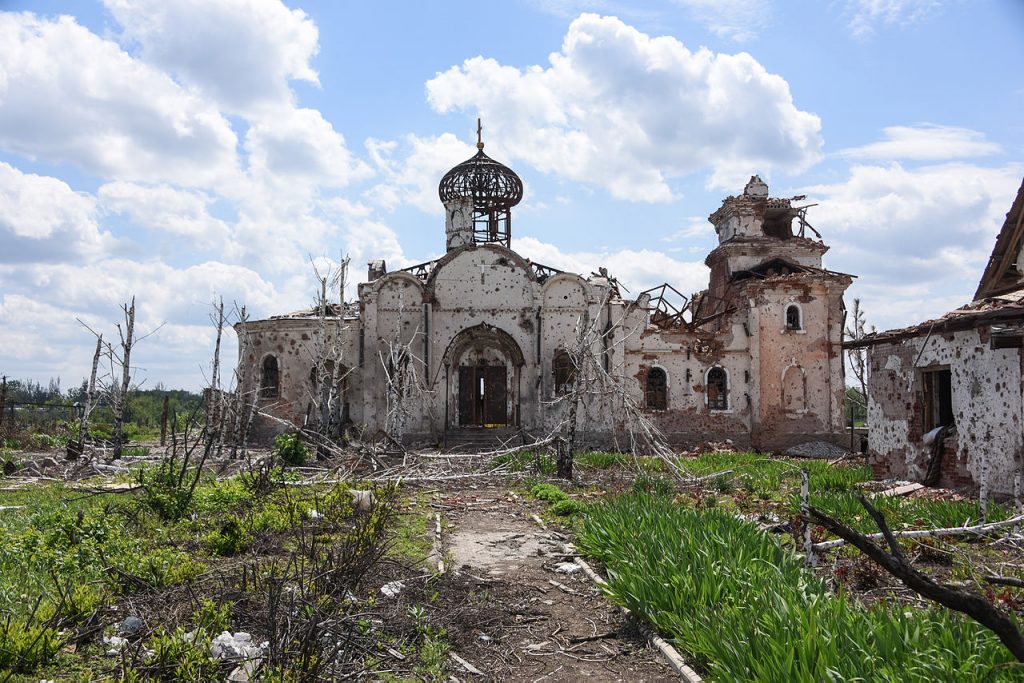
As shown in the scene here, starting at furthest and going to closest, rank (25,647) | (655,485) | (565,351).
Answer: (565,351)
(655,485)
(25,647)

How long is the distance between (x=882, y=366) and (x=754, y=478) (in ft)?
12.7

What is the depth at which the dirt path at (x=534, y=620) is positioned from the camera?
5695 millimetres

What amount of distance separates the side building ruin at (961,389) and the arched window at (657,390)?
906 cm

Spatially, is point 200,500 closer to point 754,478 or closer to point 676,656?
point 676,656

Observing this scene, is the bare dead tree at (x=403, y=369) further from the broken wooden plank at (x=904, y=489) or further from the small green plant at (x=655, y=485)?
the broken wooden plank at (x=904, y=489)

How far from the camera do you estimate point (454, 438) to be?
2400cm

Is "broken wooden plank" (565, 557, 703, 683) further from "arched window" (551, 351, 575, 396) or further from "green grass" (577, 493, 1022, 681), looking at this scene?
"arched window" (551, 351, 575, 396)

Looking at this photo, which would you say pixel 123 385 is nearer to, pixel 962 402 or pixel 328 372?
pixel 328 372

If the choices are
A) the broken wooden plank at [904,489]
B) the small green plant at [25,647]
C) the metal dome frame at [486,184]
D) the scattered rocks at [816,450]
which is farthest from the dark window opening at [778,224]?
the small green plant at [25,647]

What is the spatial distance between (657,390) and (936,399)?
37.5ft

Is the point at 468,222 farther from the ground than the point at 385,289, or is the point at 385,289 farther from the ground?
the point at 468,222

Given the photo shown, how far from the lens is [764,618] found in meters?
4.73

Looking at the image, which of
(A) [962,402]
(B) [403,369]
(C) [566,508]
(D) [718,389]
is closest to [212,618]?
(C) [566,508]

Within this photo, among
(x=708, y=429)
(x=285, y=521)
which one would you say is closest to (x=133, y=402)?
(x=708, y=429)
